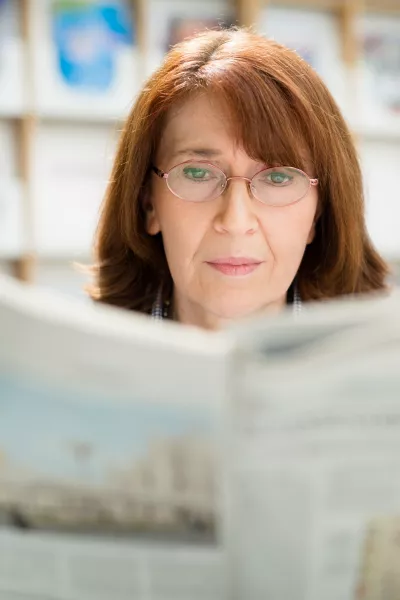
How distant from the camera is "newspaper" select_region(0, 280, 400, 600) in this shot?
1.63ft

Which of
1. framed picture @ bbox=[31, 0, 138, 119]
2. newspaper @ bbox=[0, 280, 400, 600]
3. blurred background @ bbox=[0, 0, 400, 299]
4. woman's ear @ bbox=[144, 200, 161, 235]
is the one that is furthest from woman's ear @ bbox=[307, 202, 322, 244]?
framed picture @ bbox=[31, 0, 138, 119]

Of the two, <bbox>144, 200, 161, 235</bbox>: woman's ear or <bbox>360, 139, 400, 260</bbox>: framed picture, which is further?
<bbox>360, 139, 400, 260</bbox>: framed picture

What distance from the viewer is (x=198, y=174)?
1.01 meters

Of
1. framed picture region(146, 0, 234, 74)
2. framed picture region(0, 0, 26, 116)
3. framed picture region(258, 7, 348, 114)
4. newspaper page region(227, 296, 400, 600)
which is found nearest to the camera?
newspaper page region(227, 296, 400, 600)

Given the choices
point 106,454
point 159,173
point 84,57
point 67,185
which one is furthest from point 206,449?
point 84,57

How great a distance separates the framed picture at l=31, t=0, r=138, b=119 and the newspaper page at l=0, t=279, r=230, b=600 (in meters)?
2.30

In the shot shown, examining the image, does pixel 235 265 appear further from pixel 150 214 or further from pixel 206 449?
pixel 206 449

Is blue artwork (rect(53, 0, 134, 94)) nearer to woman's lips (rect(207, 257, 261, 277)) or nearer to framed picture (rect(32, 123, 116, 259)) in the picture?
framed picture (rect(32, 123, 116, 259))

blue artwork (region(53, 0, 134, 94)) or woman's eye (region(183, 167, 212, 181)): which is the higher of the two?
blue artwork (region(53, 0, 134, 94))

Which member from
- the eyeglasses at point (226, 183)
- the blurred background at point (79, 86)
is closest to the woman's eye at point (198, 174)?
the eyeglasses at point (226, 183)

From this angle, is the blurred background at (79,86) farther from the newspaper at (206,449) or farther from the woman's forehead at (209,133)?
the newspaper at (206,449)

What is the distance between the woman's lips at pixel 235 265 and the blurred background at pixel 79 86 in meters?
1.67

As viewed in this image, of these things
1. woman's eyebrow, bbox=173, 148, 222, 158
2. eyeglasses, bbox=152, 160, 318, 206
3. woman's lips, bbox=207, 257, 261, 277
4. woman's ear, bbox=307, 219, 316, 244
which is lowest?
woman's lips, bbox=207, 257, 261, 277

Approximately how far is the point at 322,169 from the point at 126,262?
1.26ft
